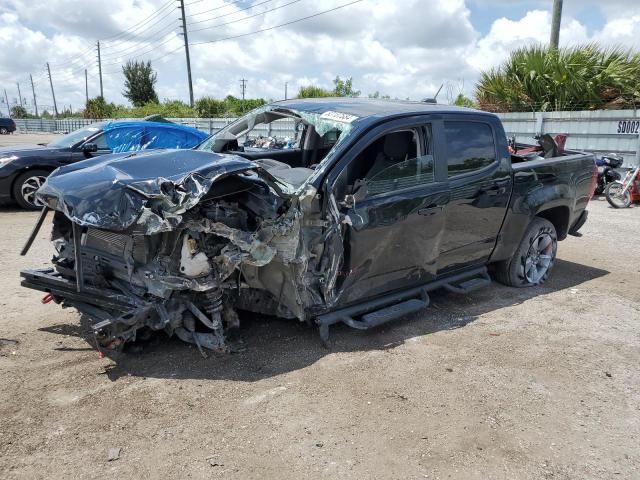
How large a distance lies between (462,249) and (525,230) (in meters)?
1.06

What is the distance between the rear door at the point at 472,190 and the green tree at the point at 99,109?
150ft

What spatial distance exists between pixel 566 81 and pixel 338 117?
11.7 m

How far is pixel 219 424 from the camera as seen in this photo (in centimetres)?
316

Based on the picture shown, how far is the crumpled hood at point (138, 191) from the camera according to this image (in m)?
3.40

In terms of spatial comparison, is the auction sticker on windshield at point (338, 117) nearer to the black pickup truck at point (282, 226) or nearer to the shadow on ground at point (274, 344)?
the black pickup truck at point (282, 226)

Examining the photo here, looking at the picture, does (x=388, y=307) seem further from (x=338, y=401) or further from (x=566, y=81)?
(x=566, y=81)

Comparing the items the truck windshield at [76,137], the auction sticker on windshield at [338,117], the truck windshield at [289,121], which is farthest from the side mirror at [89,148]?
the auction sticker on windshield at [338,117]

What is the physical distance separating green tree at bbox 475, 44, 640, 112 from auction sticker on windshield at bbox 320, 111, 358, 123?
11.2m

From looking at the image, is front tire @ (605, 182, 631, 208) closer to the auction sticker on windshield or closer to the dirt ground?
the dirt ground

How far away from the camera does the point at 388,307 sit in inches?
175

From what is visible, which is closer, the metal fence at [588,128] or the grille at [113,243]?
the grille at [113,243]

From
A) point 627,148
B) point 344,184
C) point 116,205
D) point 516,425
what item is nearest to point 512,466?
point 516,425

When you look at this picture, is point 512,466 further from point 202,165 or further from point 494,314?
point 202,165

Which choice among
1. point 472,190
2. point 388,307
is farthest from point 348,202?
point 472,190
